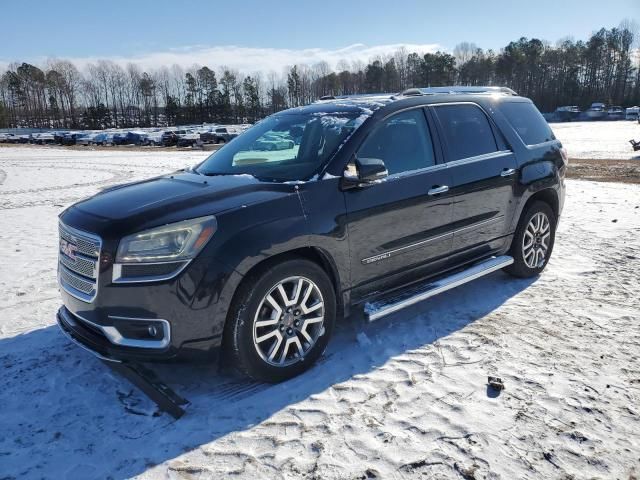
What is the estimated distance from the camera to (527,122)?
527cm

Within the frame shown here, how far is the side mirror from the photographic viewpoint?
3457 mm

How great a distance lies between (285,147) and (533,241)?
295 centimetres

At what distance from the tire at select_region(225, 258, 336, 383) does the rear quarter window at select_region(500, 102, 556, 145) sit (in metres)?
2.98

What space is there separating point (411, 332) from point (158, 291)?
220cm

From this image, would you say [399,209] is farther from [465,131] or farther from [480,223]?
[465,131]

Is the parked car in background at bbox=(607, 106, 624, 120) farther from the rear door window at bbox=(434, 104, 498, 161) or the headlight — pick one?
the headlight

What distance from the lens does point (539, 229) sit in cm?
531

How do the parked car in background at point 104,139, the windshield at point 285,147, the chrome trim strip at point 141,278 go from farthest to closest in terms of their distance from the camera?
the parked car in background at point 104,139 → the windshield at point 285,147 → the chrome trim strip at point 141,278

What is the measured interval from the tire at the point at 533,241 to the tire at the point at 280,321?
2.58m

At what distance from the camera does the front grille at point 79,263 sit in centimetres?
303

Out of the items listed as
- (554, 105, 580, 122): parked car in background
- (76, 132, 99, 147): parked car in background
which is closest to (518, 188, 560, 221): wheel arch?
(76, 132, 99, 147): parked car in background

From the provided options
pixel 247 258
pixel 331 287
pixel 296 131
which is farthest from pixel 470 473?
pixel 296 131

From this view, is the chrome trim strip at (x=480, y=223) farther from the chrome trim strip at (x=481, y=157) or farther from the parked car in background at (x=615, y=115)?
the parked car in background at (x=615, y=115)

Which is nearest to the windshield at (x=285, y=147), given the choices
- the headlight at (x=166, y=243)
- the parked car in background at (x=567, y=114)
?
the headlight at (x=166, y=243)
